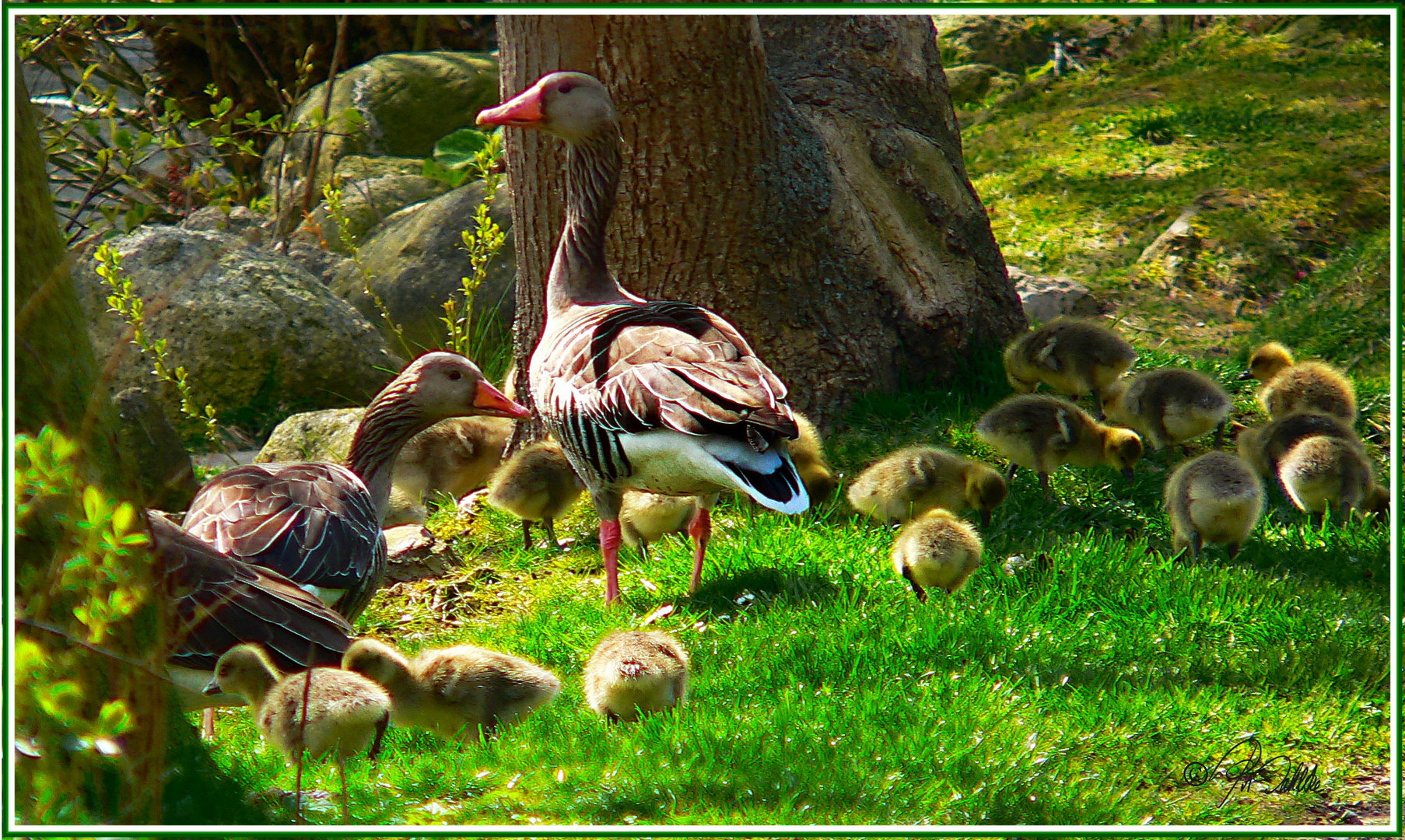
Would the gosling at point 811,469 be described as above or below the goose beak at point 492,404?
below

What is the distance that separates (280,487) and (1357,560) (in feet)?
16.6

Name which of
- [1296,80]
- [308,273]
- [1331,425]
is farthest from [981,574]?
[1296,80]

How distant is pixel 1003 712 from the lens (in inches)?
163

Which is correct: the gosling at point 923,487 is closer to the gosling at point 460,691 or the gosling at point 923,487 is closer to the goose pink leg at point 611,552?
the goose pink leg at point 611,552

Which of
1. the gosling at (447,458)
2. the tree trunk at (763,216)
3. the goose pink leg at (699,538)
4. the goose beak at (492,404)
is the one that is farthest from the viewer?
the gosling at (447,458)

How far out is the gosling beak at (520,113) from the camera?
20.1 ft

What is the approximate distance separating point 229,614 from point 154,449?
13.4ft

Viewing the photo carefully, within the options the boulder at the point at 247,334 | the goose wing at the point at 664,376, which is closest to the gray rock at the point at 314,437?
the boulder at the point at 247,334

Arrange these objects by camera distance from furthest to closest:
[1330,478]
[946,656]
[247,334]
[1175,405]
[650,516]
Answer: [247,334] < [1175,405] < [650,516] < [1330,478] < [946,656]

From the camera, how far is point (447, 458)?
7.92 m

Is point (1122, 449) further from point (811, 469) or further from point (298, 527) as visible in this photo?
point (298, 527)

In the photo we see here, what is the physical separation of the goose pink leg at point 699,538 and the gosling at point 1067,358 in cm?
267

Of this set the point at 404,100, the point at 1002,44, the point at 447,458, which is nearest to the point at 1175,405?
the point at 447,458

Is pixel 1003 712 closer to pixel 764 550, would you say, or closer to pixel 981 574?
pixel 981 574
